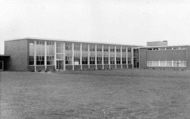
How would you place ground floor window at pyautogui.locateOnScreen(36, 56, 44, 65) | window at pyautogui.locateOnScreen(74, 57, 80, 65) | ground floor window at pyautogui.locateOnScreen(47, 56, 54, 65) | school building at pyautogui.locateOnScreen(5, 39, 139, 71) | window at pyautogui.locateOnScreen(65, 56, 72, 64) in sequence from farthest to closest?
window at pyautogui.locateOnScreen(74, 57, 80, 65) → window at pyautogui.locateOnScreen(65, 56, 72, 64) → ground floor window at pyautogui.locateOnScreen(47, 56, 54, 65) → ground floor window at pyautogui.locateOnScreen(36, 56, 44, 65) → school building at pyautogui.locateOnScreen(5, 39, 139, 71)

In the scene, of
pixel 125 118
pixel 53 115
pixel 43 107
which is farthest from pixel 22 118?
pixel 125 118

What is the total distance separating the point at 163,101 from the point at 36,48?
49281 millimetres

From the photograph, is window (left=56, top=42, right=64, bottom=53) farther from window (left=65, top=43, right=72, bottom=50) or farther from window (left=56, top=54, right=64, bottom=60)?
window (left=65, top=43, right=72, bottom=50)

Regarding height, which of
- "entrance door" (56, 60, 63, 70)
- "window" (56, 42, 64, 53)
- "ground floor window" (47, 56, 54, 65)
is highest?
"window" (56, 42, 64, 53)

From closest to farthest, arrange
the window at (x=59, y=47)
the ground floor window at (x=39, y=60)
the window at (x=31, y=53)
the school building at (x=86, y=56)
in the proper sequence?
the window at (x=31, y=53)
the school building at (x=86, y=56)
the ground floor window at (x=39, y=60)
the window at (x=59, y=47)

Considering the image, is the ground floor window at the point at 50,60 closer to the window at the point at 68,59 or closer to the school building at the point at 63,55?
the school building at the point at 63,55

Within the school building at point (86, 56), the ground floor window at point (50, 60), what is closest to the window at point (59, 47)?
the school building at point (86, 56)

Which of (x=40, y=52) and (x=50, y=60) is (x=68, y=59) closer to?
(x=50, y=60)

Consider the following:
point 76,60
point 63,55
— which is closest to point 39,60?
point 63,55

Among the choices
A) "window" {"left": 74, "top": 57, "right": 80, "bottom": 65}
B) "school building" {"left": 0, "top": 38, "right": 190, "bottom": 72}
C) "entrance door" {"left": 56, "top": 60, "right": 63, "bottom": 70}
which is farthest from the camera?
"window" {"left": 74, "top": 57, "right": 80, "bottom": 65}

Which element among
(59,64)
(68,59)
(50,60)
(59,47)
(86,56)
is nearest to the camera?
→ (50,60)

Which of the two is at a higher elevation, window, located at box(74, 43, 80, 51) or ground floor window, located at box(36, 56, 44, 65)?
window, located at box(74, 43, 80, 51)

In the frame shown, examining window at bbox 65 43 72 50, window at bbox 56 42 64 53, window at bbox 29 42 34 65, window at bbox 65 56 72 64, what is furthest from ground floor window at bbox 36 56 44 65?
window at bbox 65 43 72 50

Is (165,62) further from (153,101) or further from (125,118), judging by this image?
(125,118)
